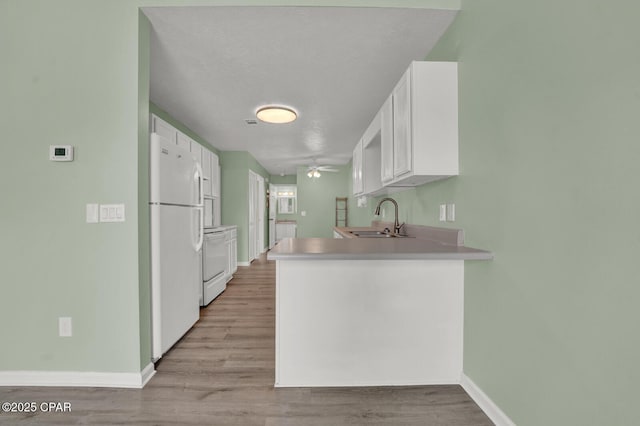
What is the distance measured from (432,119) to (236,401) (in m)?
2.22

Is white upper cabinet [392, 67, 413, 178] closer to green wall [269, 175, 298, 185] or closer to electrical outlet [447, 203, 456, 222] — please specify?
electrical outlet [447, 203, 456, 222]

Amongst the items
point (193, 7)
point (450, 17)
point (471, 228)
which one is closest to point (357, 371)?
point (471, 228)

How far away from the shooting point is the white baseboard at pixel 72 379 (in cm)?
181

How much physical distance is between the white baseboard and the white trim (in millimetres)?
2142

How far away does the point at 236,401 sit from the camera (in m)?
1.66

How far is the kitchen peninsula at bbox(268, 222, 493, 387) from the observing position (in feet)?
5.65

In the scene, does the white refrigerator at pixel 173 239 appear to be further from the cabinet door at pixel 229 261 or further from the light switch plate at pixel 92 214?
the cabinet door at pixel 229 261

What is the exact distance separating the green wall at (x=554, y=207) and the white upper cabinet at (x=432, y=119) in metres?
0.12

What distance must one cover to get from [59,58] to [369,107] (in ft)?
9.44

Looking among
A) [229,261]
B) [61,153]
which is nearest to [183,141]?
[229,261]

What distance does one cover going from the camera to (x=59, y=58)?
1804 millimetres

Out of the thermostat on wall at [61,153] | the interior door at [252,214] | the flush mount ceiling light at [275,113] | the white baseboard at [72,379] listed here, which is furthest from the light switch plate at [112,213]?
the interior door at [252,214]

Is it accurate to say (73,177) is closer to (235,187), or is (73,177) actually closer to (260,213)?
(235,187)

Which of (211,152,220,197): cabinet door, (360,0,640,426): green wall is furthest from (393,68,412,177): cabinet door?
(211,152,220,197): cabinet door
